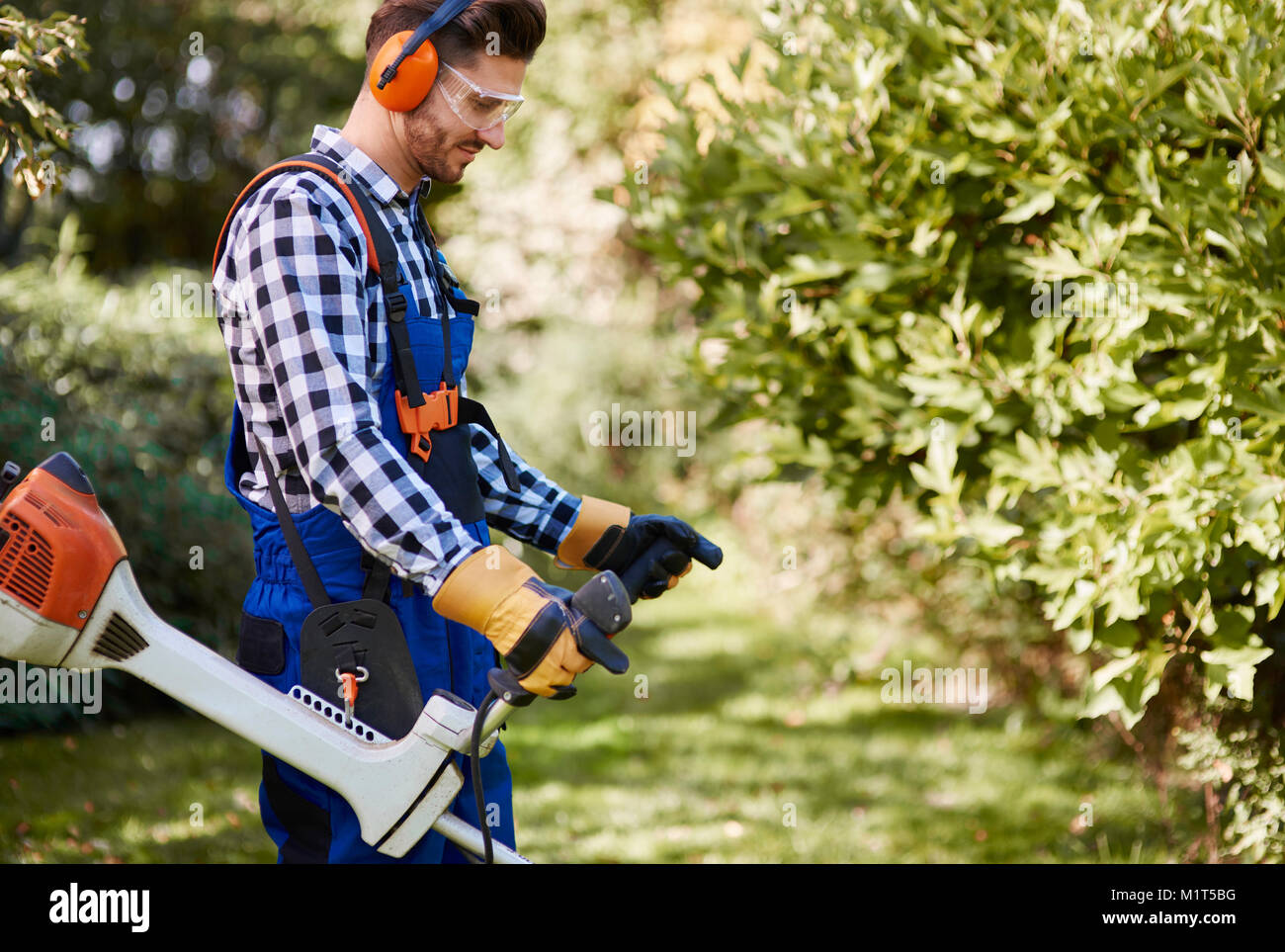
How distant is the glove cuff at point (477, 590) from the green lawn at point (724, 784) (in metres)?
2.59

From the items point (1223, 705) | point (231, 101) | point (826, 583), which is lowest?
point (1223, 705)

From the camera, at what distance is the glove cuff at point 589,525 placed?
2.62 meters

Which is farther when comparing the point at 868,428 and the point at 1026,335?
the point at 868,428

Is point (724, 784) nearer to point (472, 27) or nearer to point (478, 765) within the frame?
point (478, 765)

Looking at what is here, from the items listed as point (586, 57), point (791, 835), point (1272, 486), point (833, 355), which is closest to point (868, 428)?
point (833, 355)

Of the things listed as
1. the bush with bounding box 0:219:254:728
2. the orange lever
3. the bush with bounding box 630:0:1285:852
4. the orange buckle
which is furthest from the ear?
the bush with bounding box 0:219:254:728

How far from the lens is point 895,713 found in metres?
6.53

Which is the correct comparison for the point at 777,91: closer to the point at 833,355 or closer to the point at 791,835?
the point at 833,355

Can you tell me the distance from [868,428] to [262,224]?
6.97ft

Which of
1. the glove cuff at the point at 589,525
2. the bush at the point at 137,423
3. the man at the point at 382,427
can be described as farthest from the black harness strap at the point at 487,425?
the bush at the point at 137,423

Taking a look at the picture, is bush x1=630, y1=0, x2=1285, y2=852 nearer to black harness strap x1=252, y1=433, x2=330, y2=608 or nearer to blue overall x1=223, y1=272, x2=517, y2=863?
blue overall x1=223, y1=272, x2=517, y2=863

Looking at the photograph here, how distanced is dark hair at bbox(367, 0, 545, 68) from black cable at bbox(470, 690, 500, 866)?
1.23 meters

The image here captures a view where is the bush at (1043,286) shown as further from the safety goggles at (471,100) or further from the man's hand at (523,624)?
the man's hand at (523,624)
